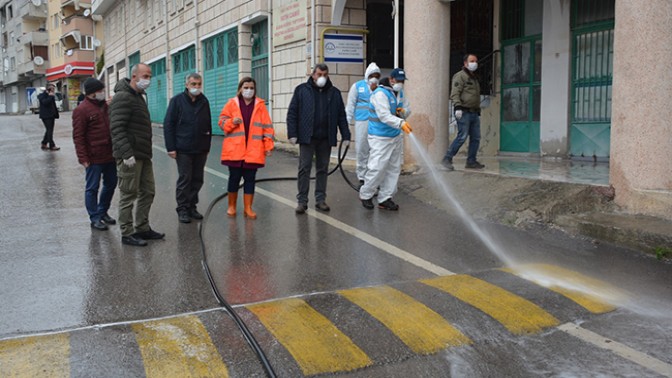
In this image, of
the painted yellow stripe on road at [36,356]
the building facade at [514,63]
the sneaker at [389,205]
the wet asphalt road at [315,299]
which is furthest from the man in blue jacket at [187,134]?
the building facade at [514,63]

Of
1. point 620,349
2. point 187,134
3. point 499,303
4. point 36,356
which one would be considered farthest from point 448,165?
point 36,356

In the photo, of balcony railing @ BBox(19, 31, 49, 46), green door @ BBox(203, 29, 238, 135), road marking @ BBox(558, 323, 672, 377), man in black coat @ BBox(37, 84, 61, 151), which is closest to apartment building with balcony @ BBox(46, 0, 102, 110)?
balcony railing @ BBox(19, 31, 49, 46)

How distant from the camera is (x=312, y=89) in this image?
8.95 metres

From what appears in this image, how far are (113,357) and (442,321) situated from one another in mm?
2354

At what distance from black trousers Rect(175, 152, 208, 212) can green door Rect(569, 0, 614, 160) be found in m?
7.18

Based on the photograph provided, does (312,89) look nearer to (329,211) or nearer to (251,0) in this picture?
(329,211)

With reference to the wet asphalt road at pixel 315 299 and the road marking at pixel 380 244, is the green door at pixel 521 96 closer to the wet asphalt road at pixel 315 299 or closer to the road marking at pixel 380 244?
the wet asphalt road at pixel 315 299

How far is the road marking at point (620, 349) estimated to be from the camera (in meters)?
4.15

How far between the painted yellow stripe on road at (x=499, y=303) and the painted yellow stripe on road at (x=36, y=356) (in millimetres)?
3054

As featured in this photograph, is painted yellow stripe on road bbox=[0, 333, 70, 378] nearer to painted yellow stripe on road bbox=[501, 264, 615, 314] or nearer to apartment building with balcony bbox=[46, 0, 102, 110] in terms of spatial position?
painted yellow stripe on road bbox=[501, 264, 615, 314]

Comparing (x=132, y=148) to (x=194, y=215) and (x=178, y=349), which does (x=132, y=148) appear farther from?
(x=178, y=349)

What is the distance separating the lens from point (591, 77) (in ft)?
39.0

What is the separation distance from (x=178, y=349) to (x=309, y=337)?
0.90 meters

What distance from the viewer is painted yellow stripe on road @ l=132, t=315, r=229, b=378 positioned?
161 inches
